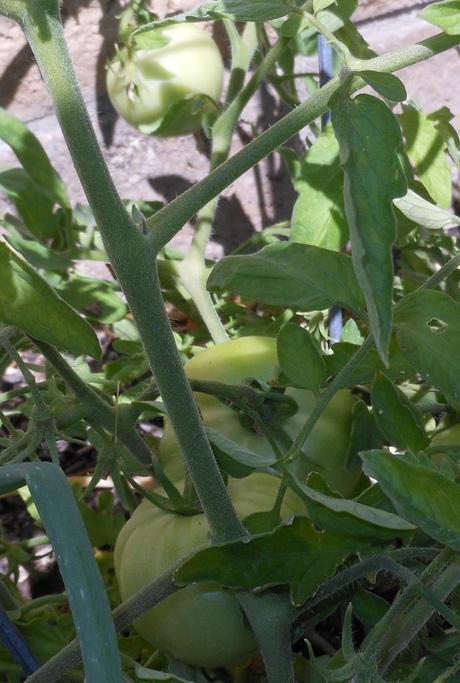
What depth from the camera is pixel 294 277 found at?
1.66 feet

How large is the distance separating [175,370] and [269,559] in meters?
0.13

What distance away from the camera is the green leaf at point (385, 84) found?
412mm

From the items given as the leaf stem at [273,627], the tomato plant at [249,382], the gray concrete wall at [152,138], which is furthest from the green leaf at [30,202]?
Result: the leaf stem at [273,627]

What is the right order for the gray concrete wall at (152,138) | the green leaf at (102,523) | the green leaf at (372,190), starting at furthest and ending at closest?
the gray concrete wall at (152,138), the green leaf at (102,523), the green leaf at (372,190)

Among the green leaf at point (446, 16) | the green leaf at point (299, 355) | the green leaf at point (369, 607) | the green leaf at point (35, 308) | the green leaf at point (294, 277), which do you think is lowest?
the green leaf at point (369, 607)

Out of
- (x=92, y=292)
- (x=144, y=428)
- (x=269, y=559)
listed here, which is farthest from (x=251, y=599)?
(x=144, y=428)

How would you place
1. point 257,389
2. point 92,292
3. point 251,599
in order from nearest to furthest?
point 251,599, point 257,389, point 92,292

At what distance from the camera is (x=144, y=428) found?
3.47ft

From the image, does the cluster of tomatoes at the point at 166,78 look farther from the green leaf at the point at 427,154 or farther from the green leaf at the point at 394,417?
the green leaf at the point at 394,417

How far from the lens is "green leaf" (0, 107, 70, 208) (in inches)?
30.2

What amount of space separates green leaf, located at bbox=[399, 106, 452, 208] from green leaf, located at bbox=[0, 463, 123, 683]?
1.59 feet

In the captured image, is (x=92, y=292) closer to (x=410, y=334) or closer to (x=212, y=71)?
(x=212, y=71)

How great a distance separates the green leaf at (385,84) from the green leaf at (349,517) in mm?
207

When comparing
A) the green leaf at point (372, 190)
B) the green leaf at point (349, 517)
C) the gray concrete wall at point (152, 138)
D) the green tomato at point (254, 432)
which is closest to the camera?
the green leaf at point (372, 190)
